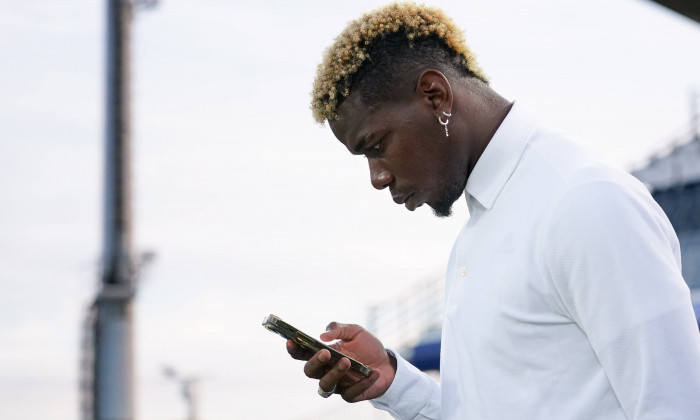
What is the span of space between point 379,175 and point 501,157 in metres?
0.30

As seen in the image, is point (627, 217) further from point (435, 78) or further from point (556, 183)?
point (435, 78)

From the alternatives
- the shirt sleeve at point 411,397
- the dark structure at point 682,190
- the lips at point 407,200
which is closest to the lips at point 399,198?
the lips at point 407,200

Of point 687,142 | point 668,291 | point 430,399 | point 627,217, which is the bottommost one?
point 430,399

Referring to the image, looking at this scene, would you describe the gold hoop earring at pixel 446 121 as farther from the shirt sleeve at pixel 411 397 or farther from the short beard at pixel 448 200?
the shirt sleeve at pixel 411 397

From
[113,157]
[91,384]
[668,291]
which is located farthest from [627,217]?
[91,384]

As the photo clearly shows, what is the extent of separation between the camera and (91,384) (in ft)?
30.9

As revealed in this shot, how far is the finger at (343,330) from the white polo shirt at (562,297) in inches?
13.0

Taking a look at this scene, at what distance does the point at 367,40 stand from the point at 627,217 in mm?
788

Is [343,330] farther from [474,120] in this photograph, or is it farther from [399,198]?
[474,120]

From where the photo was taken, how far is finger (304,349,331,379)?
2299mm

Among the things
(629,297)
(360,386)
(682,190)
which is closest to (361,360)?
(360,386)

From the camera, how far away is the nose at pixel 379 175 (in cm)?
235

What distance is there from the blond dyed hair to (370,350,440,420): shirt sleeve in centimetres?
70

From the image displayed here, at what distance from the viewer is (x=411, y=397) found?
8.52 feet
